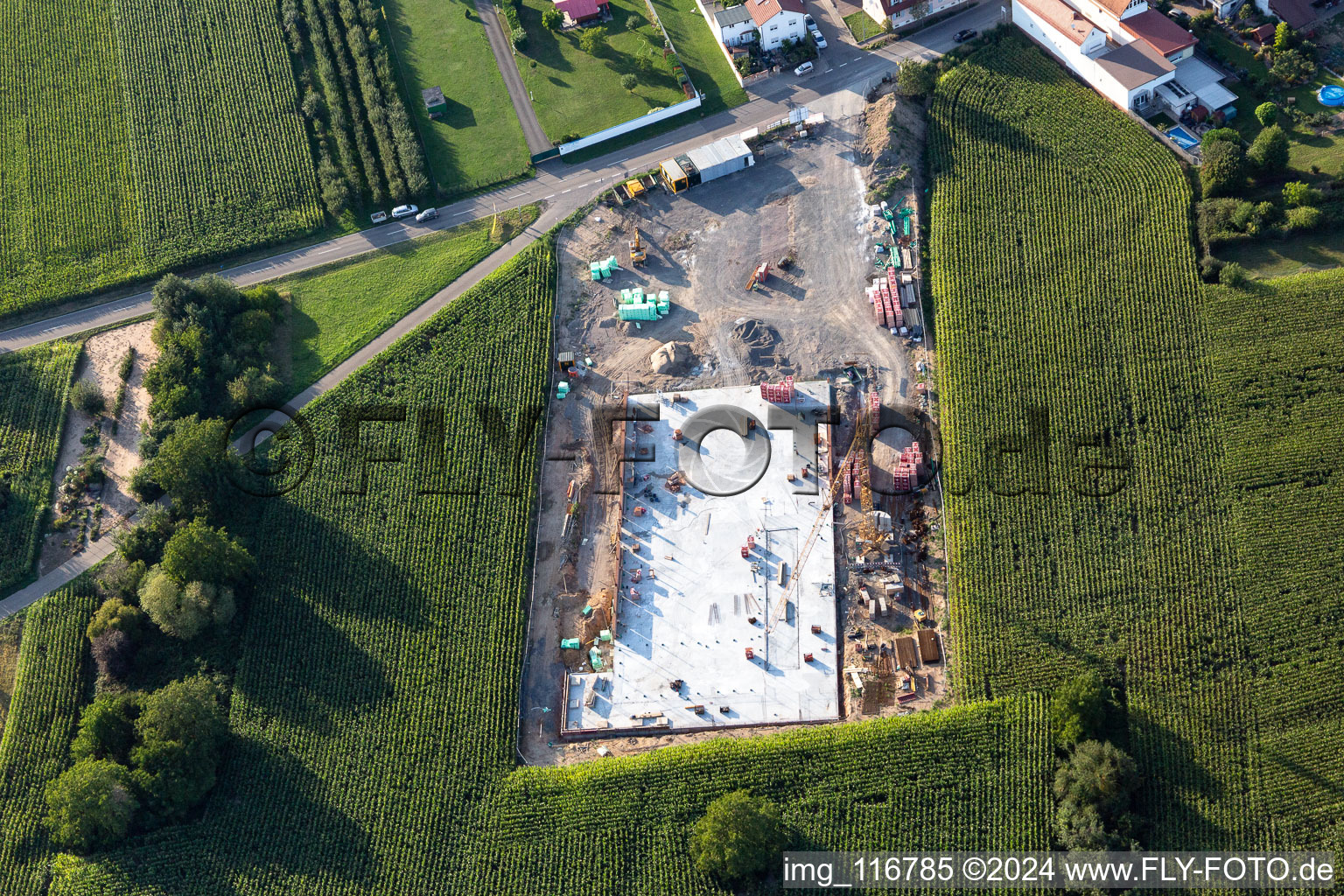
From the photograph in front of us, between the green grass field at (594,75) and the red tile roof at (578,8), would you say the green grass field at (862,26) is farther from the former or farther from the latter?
the red tile roof at (578,8)

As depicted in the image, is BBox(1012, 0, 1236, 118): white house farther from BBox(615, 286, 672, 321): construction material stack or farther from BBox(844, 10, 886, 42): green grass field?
BBox(615, 286, 672, 321): construction material stack

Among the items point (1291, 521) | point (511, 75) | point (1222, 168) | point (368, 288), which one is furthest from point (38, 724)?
point (1222, 168)

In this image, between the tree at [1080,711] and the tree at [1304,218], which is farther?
the tree at [1304,218]

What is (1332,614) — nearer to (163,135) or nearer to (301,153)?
(301,153)

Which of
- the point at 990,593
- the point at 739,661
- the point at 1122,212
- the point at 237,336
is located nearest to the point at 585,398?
the point at 739,661

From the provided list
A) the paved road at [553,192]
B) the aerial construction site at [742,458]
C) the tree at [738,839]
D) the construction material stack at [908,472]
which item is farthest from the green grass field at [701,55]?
the tree at [738,839]

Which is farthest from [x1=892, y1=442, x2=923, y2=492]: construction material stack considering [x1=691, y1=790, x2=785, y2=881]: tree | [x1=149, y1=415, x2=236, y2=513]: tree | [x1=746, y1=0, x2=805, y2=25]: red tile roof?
[x1=149, y1=415, x2=236, y2=513]: tree

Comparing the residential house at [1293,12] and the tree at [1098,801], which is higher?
the residential house at [1293,12]
